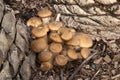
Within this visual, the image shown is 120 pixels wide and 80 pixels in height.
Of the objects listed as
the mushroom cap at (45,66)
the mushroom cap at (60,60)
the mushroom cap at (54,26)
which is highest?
the mushroom cap at (54,26)

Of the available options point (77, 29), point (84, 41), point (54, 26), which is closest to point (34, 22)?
point (54, 26)

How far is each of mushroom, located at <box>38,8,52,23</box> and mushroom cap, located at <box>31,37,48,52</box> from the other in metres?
0.41

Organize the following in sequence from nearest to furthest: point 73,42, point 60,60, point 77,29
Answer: point 60,60 < point 73,42 < point 77,29

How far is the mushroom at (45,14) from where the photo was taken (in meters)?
4.39

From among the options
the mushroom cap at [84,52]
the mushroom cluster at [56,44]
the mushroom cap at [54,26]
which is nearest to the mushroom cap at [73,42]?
the mushroom cluster at [56,44]

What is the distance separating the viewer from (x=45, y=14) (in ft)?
14.4

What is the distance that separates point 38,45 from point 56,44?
0.83 feet

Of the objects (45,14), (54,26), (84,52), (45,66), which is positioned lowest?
(45,66)

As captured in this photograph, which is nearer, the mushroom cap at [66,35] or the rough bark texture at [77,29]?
the rough bark texture at [77,29]

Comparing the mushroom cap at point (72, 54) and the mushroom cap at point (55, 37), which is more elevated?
the mushroom cap at point (55, 37)

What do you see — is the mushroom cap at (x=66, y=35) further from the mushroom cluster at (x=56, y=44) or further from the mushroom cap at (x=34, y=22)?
the mushroom cap at (x=34, y=22)

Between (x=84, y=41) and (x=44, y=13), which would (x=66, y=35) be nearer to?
(x=84, y=41)

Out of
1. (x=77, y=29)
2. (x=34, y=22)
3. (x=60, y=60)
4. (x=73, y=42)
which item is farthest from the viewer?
(x=77, y=29)

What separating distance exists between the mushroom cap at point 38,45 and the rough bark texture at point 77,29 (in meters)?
0.08
